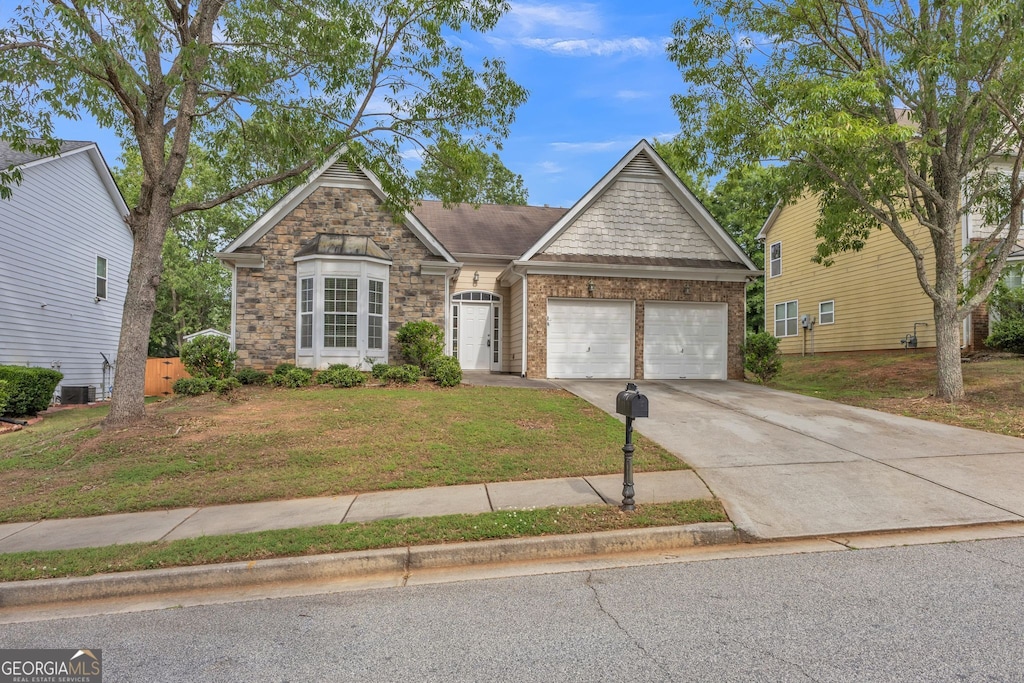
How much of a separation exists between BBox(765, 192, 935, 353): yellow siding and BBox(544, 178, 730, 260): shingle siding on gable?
312 inches

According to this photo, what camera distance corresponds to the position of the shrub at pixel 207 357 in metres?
12.8

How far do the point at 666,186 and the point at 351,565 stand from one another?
14.0m

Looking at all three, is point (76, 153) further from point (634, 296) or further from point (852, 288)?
point (852, 288)

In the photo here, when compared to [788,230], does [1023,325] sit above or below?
below

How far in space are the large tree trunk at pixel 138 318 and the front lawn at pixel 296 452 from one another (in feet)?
1.30

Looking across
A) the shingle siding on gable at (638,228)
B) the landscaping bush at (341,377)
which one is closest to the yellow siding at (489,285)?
the shingle siding on gable at (638,228)

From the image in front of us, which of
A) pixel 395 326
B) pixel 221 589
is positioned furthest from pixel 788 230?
pixel 221 589

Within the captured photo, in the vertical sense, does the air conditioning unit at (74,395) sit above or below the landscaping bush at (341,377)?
below

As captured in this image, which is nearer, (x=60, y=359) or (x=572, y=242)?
(x=572, y=242)

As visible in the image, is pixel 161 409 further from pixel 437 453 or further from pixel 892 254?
pixel 892 254

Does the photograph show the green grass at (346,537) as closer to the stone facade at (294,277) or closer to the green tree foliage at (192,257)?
the stone facade at (294,277)

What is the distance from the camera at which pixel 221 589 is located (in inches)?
177

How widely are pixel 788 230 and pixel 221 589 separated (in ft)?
85.2
